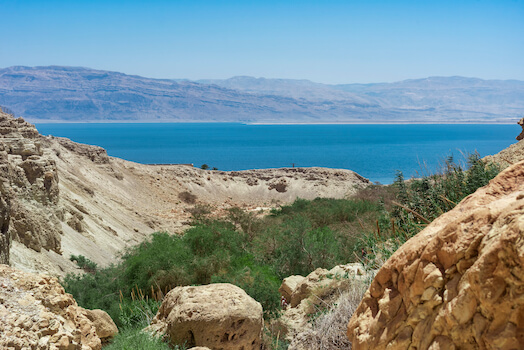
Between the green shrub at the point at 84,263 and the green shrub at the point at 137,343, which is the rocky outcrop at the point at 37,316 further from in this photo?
the green shrub at the point at 84,263

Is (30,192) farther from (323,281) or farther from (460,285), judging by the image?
(460,285)

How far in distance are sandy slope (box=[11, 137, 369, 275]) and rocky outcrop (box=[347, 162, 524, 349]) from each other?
1141cm

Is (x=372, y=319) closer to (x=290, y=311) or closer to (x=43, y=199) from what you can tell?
(x=290, y=311)

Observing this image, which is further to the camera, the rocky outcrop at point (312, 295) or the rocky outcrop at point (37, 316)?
the rocky outcrop at point (312, 295)

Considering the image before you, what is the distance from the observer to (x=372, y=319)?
347 centimetres

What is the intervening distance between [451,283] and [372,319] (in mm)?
Result: 748

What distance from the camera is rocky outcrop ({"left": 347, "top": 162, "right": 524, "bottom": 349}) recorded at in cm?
255

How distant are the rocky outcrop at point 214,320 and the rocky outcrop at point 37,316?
177cm

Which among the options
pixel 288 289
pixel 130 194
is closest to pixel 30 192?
pixel 288 289

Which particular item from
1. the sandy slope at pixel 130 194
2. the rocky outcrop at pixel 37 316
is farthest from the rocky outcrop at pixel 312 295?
the sandy slope at pixel 130 194

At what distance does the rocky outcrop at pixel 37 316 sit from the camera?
4047 millimetres

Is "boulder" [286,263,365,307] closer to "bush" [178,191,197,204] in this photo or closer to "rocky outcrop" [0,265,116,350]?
"rocky outcrop" [0,265,116,350]

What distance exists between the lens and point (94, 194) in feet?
100

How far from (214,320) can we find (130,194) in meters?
33.8
